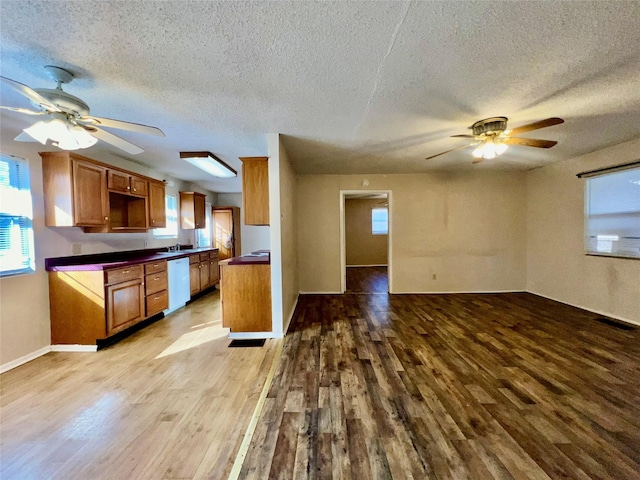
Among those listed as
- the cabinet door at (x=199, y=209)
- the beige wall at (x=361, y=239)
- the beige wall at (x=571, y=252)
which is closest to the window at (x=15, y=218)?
the cabinet door at (x=199, y=209)

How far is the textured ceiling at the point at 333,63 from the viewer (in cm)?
138

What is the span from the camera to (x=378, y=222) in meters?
9.30

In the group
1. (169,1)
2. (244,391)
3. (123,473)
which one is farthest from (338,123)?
(123,473)

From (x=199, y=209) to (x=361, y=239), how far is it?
5.33m

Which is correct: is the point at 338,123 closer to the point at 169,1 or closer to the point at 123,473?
the point at 169,1

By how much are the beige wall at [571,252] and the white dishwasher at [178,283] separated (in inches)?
255

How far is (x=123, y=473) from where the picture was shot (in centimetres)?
139

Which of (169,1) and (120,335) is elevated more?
(169,1)

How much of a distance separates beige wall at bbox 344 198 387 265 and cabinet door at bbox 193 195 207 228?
4.73 metres

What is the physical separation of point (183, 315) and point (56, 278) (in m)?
1.63

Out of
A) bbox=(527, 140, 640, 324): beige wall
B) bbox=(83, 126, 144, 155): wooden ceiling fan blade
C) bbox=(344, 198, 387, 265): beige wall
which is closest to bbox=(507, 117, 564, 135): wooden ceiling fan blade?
bbox=(527, 140, 640, 324): beige wall

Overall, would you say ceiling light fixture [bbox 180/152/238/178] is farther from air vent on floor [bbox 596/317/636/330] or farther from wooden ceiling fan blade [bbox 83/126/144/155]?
air vent on floor [bbox 596/317/636/330]

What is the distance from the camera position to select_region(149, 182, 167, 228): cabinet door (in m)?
4.25

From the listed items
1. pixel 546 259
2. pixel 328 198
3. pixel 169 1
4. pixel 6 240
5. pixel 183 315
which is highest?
pixel 169 1
